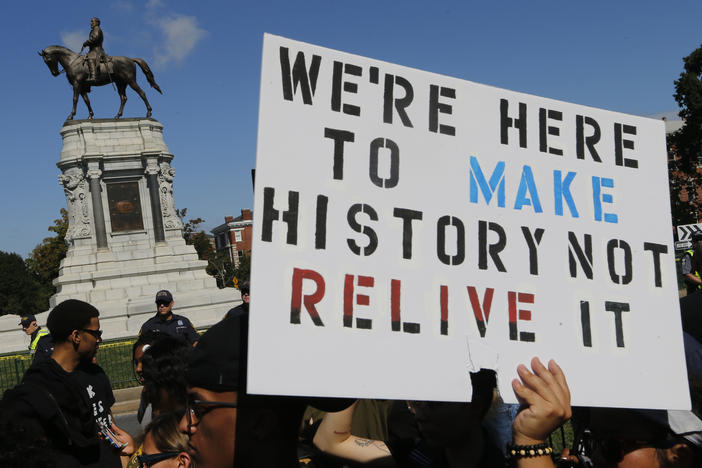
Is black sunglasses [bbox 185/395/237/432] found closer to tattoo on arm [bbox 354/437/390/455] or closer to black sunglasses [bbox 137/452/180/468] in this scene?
black sunglasses [bbox 137/452/180/468]

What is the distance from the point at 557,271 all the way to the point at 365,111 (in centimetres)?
77

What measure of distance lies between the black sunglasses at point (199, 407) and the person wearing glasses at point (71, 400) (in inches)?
35.5

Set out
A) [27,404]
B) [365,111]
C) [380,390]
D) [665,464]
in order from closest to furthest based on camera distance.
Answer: [380,390]
[365,111]
[665,464]
[27,404]

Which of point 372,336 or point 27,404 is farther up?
point 372,336

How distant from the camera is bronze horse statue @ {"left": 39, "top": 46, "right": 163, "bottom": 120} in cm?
2698

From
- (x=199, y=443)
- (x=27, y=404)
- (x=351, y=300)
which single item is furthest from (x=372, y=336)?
(x=27, y=404)

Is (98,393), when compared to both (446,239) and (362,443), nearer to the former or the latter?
(362,443)

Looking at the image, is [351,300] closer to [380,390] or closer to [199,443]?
[380,390]

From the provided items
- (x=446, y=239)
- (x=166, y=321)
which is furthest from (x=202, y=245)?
(x=446, y=239)

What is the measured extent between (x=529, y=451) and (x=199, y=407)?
0.87 meters

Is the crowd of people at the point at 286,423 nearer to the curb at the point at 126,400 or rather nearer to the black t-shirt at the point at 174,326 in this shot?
the black t-shirt at the point at 174,326

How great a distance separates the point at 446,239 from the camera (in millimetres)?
2076

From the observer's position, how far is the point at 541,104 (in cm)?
230

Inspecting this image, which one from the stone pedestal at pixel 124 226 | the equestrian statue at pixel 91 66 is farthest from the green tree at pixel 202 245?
the equestrian statue at pixel 91 66
